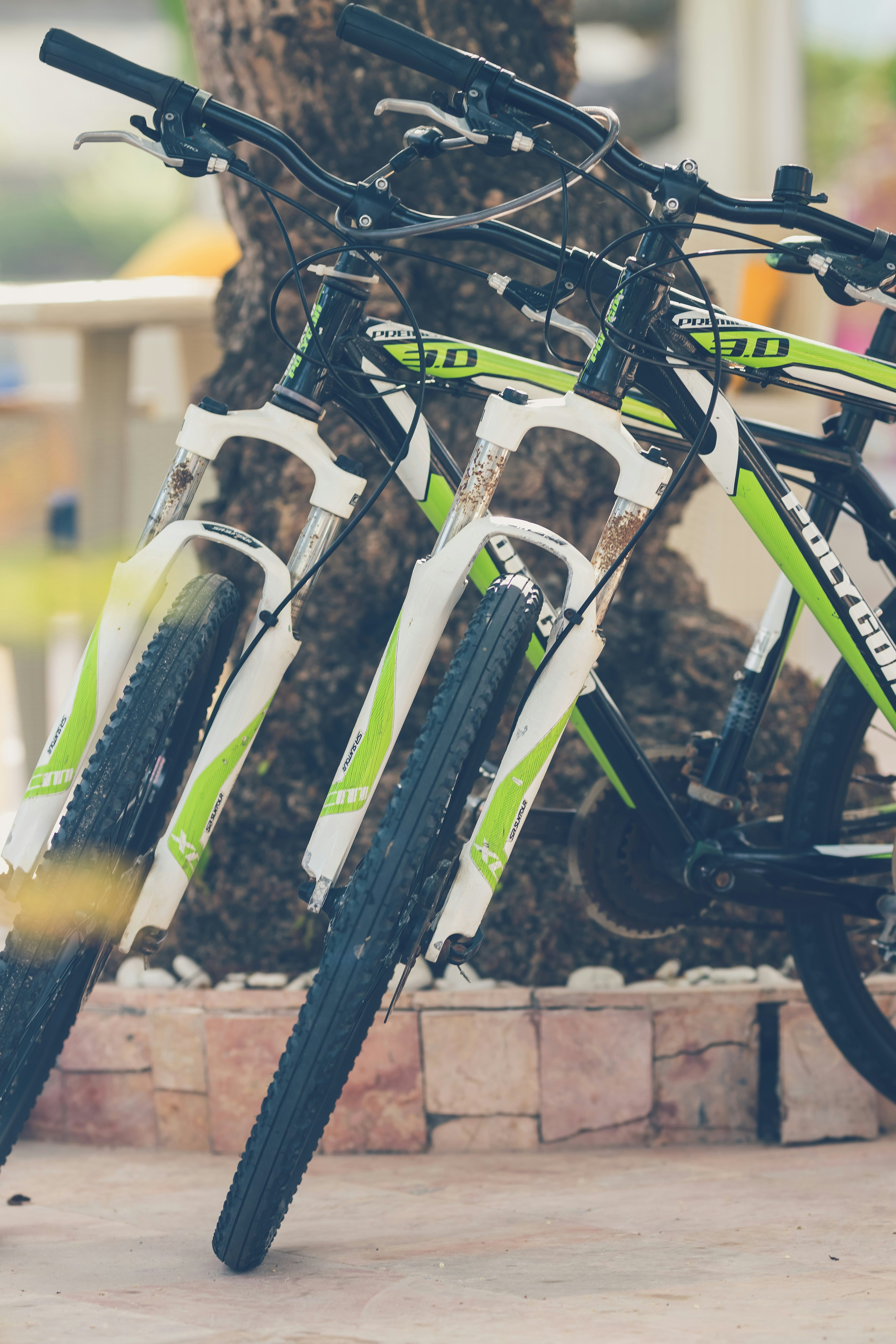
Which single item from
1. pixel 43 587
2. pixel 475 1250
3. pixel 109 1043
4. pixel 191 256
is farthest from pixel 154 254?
pixel 475 1250

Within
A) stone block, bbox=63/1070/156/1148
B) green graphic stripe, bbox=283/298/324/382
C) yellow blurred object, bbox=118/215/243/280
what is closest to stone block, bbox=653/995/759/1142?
stone block, bbox=63/1070/156/1148

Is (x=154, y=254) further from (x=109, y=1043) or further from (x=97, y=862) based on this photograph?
(x=97, y=862)

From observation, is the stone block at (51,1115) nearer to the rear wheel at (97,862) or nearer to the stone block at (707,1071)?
the rear wheel at (97,862)

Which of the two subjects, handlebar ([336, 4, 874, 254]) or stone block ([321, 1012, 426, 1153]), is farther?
stone block ([321, 1012, 426, 1153])

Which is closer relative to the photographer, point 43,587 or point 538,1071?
point 538,1071

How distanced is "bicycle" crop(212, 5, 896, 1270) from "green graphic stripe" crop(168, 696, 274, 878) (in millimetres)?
141

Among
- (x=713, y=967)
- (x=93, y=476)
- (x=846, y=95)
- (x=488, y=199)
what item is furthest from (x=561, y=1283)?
(x=846, y=95)

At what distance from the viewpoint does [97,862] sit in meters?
1.67

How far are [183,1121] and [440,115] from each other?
1625 mm

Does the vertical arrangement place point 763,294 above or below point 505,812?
above

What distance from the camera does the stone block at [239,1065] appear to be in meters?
2.23

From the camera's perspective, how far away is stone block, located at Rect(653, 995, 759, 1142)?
7.39 feet

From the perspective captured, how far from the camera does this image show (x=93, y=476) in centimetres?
352

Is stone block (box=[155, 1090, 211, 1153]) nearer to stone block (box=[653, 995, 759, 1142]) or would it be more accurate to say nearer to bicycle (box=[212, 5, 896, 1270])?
bicycle (box=[212, 5, 896, 1270])
